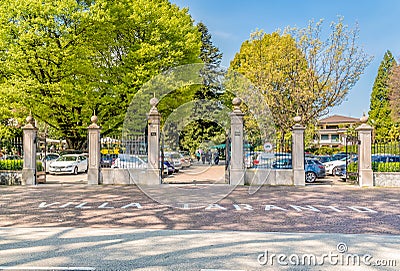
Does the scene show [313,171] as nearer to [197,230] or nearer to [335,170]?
[335,170]

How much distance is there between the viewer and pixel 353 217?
9312mm

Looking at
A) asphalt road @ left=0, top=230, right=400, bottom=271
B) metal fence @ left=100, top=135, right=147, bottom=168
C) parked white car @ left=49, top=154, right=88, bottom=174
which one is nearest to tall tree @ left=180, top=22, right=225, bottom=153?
parked white car @ left=49, top=154, right=88, bottom=174

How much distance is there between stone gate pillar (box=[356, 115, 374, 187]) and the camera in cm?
1634

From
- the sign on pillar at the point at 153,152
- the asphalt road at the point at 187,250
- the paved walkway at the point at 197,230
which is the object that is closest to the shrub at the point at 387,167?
the paved walkway at the point at 197,230

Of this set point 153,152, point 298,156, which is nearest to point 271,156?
point 298,156

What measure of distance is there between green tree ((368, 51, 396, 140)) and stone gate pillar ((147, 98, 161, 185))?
139 feet

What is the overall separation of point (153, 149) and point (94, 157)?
2.68m

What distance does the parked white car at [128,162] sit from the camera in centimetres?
1689

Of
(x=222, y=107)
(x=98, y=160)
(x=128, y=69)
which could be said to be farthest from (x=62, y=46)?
(x=222, y=107)

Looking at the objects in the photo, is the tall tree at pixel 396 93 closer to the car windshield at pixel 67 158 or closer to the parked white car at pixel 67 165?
the parked white car at pixel 67 165

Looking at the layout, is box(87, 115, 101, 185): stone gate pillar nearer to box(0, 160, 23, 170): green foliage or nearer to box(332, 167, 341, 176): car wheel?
box(0, 160, 23, 170): green foliage

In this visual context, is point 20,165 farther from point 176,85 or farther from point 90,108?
point 176,85

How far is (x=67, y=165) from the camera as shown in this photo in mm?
23062

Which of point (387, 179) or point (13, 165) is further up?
point (13, 165)
